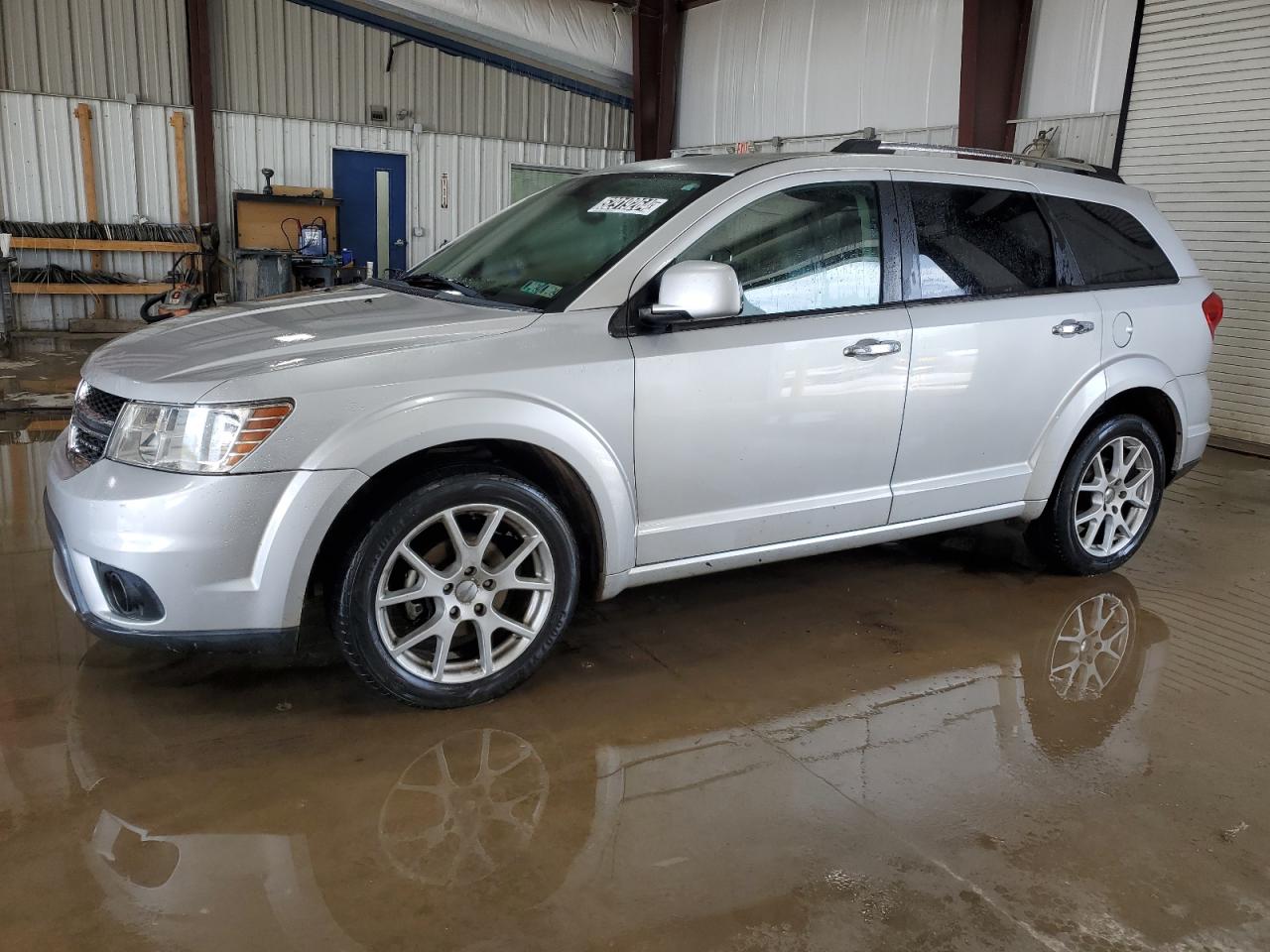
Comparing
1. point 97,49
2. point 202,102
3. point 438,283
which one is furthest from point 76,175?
point 438,283

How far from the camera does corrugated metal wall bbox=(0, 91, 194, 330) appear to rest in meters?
11.2

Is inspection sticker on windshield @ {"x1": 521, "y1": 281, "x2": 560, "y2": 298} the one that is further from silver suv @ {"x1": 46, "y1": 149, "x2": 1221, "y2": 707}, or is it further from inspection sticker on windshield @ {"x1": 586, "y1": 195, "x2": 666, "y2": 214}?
inspection sticker on windshield @ {"x1": 586, "y1": 195, "x2": 666, "y2": 214}

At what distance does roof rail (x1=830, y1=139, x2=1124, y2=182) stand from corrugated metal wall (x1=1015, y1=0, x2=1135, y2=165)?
5.26 meters

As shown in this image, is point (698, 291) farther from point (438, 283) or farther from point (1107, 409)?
point (1107, 409)

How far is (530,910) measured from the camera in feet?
6.41

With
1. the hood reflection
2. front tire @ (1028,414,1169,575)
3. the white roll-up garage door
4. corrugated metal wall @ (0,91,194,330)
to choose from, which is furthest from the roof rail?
corrugated metal wall @ (0,91,194,330)

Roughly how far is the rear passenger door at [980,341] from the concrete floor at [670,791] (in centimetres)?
55

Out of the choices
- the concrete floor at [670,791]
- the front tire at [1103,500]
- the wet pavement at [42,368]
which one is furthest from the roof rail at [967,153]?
the wet pavement at [42,368]

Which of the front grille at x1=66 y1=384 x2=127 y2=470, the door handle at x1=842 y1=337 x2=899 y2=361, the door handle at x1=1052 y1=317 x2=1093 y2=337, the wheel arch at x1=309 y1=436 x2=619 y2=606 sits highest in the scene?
the door handle at x1=1052 y1=317 x2=1093 y2=337

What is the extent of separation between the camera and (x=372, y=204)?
1344 cm

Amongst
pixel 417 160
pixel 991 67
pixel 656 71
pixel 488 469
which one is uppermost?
pixel 656 71

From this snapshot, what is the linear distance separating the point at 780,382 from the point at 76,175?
37.7ft

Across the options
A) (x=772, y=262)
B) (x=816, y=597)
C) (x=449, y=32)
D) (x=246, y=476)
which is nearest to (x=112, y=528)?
(x=246, y=476)

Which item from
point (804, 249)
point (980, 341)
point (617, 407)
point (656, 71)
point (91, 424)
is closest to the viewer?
point (91, 424)
